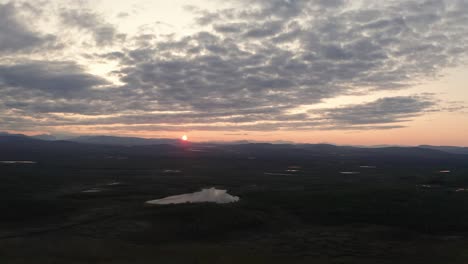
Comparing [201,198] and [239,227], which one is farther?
[201,198]

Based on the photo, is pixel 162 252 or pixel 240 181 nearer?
pixel 162 252

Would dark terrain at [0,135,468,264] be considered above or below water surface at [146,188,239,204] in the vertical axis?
above

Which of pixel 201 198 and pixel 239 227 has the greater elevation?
pixel 239 227

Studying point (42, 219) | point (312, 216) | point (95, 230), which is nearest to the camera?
point (95, 230)

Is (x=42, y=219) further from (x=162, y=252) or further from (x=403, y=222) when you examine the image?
(x=403, y=222)

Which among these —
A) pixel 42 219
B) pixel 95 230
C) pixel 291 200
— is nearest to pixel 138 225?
pixel 95 230

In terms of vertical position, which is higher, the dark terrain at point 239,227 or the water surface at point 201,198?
the dark terrain at point 239,227

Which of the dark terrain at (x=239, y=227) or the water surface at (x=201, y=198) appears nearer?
the dark terrain at (x=239, y=227)

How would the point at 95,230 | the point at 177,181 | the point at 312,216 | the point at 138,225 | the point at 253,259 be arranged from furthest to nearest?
1. the point at 177,181
2. the point at 312,216
3. the point at 138,225
4. the point at 95,230
5. the point at 253,259

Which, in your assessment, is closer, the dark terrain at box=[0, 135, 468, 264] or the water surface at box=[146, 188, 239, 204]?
the dark terrain at box=[0, 135, 468, 264]

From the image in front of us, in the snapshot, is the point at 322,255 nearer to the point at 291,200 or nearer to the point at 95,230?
the point at 95,230
